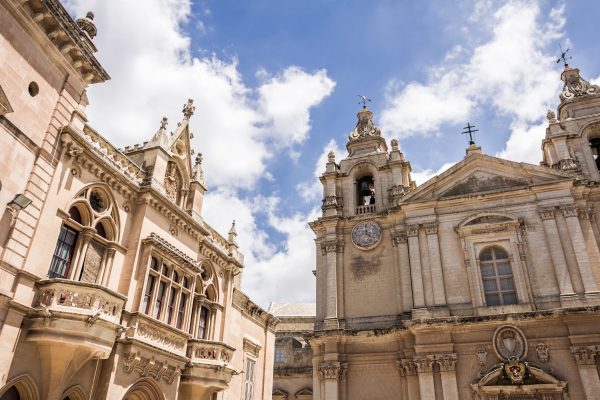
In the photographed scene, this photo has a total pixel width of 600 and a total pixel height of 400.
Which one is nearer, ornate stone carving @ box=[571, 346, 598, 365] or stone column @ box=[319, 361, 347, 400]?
ornate stone carving @ box=[571, 346, 598, 365]

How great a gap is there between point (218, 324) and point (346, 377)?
7.95 meters

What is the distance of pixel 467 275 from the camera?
927 inches

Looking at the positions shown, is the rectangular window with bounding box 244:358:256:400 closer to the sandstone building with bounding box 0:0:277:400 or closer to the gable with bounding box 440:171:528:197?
the sandstone building with bounding box 0:0:277:400

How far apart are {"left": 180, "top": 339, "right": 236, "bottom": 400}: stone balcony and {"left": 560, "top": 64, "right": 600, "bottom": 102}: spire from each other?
24936mm

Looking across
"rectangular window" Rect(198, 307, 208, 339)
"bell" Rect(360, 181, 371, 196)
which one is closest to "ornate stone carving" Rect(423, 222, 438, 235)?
"bell" Rect(360, 181, 371, 196)

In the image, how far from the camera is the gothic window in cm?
1525

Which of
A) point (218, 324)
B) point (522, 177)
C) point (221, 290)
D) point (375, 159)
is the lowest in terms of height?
point (218, 324)

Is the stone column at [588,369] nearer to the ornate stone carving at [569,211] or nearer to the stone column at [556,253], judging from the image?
the stone column at [556,253]

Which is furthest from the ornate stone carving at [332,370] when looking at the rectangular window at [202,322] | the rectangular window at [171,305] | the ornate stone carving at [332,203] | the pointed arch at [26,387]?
the pointed arch at [26,387]

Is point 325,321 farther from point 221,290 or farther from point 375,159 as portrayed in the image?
point 375,159

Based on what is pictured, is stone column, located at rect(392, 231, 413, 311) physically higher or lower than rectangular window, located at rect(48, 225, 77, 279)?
higher

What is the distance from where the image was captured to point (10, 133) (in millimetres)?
11320

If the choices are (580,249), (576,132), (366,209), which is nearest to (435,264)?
(366,209)

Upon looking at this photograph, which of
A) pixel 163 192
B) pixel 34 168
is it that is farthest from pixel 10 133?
pixel 163 192
